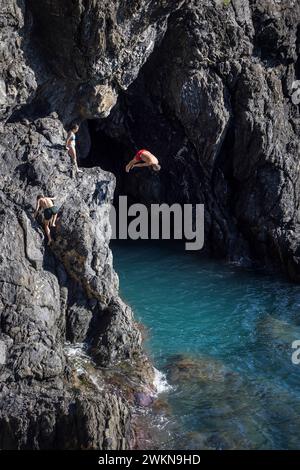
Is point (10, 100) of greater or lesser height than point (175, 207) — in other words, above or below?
above

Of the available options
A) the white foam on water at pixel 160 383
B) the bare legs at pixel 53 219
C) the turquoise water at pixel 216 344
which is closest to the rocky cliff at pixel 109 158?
the bare legs at pixel 53 219

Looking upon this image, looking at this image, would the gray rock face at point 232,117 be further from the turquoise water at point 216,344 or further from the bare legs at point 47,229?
the bare legs at point 47,229

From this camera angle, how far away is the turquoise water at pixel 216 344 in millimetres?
17781

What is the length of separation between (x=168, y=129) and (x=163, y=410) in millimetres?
16568

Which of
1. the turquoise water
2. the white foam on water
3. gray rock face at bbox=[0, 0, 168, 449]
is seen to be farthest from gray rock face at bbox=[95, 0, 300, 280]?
the white foam on water

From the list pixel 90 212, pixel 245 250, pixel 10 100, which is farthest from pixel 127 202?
pixel 10 100

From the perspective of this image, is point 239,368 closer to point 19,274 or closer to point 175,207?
point 19,274

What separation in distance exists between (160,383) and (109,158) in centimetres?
1751

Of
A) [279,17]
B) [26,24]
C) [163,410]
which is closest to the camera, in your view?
[163,410]

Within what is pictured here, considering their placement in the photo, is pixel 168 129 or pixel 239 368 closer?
pixel 239 368

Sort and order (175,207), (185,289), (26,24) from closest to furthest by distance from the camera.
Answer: (26,24)
(185,289)
(175,207)

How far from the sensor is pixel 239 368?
21016 millimetres

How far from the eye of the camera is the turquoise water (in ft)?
58.3

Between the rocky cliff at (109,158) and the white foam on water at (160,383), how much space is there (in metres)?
0.60
